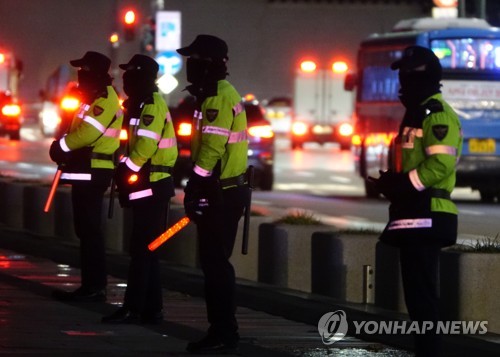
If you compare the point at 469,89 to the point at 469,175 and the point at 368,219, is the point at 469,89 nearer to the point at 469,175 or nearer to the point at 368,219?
the point at 469,175

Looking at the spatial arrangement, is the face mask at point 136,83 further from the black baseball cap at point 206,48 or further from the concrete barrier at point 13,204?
the concrete barrier at point 13,204

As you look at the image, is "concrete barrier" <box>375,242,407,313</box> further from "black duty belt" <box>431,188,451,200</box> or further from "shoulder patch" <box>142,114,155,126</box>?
"black duty belt" <box>431,188,451,200</box>

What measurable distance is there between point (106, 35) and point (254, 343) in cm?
6072

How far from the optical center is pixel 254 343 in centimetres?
1079

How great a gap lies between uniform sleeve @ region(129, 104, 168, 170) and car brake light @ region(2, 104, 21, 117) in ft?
134

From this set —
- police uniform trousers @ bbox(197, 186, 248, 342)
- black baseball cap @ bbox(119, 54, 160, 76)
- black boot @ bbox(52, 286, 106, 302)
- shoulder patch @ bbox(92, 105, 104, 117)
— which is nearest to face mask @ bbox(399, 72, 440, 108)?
police uniform trousers @ bbox(197, 186, 248, 342)

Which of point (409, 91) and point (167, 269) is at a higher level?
point (409, 91)

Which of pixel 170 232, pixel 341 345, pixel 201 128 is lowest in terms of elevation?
pixel 341 345

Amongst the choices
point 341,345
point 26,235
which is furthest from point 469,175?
point 341,345

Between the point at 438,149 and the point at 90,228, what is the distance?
446cm

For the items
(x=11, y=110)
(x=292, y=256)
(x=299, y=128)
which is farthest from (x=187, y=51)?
(x=299, y=128)

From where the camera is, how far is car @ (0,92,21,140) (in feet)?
170

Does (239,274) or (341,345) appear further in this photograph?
(239,274)

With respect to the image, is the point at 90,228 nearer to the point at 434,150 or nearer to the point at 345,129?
the point at 434,150
